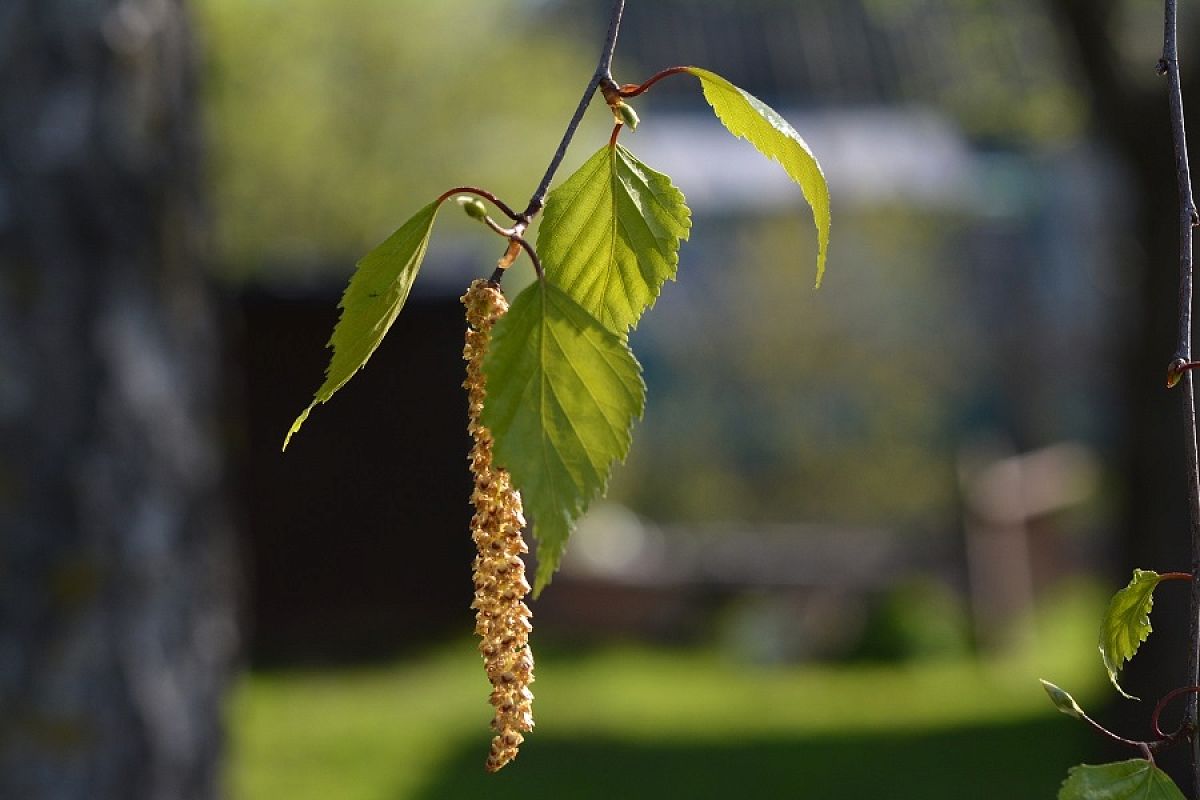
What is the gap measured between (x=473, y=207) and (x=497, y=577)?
0.18 m

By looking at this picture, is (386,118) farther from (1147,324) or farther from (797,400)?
(1147,324)

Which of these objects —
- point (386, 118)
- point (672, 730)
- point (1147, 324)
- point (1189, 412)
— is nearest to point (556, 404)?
point (1189, 412)

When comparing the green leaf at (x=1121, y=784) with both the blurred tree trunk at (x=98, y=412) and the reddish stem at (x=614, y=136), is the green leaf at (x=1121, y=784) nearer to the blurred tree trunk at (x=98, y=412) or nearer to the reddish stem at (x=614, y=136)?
the reddish stem at (x=614, y=136)

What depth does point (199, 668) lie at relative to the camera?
3.19 m

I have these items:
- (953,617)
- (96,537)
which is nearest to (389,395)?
(953,617)

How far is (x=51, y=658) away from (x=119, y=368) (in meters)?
0.57

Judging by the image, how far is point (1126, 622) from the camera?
2.97ft

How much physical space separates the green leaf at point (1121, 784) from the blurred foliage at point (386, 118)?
14.9m

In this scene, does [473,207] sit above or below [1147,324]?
above

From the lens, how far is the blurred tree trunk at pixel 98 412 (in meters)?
2.89

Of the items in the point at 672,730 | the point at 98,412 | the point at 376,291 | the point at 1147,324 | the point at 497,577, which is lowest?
the point at 672,730

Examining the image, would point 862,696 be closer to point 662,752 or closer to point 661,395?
point 662,752

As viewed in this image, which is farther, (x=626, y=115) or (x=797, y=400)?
(x=797, y=400)

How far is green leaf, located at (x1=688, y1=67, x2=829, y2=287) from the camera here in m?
0.83
